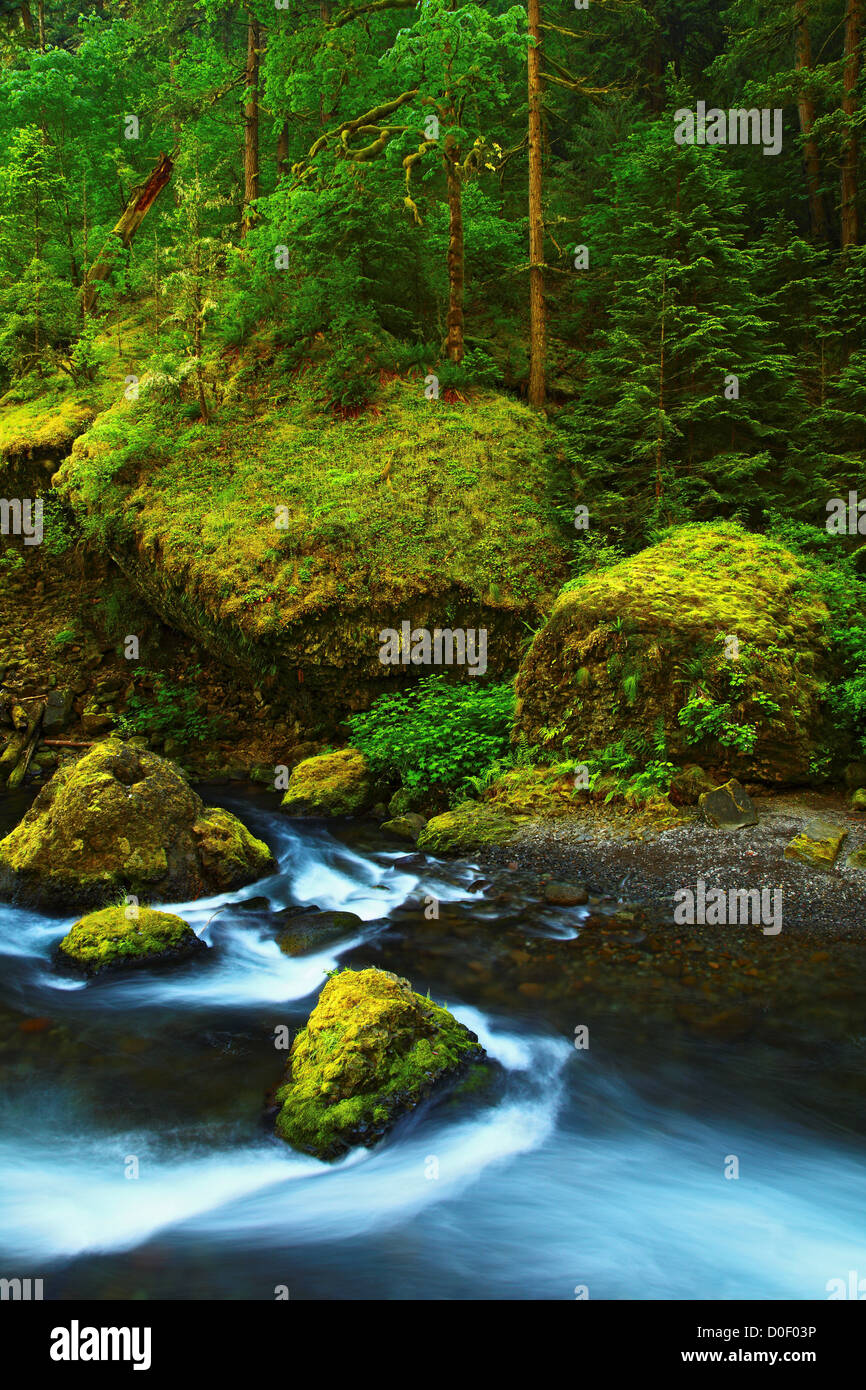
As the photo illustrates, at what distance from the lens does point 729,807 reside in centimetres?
788

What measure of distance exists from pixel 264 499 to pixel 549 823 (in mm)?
7116

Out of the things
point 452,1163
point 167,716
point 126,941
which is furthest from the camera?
point 167,716

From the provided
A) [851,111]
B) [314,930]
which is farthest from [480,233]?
[314,930]

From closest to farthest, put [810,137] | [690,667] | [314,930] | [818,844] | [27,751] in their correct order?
1. [818,844]
2. [314,930]
3. [690,667]
4. [27,751]
5. [810,137]

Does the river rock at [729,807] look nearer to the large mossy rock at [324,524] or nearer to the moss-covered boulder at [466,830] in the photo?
the moss-covered boulder at [466,830]

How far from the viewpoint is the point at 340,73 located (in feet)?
53.4

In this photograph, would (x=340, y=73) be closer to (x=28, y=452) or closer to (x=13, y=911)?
(x=28, y=452)

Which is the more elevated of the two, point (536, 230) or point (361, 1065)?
point (536, 230)

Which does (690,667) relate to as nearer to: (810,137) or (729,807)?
(729,807)

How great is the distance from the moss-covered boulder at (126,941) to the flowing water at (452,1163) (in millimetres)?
203

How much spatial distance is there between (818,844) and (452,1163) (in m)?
4.48

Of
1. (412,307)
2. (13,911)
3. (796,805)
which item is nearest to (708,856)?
(796,805)

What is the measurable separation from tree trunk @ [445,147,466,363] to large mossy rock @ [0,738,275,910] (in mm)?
10465
